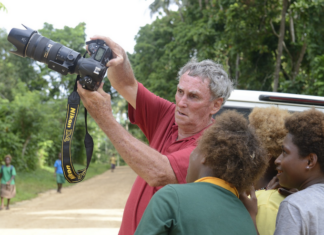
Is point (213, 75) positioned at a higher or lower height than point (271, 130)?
higher

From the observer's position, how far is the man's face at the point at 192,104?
2320 mm

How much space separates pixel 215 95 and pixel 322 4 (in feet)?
23.7

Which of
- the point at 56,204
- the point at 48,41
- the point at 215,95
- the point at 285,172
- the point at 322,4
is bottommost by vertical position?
the point at 56,204

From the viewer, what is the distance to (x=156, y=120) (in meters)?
2.58

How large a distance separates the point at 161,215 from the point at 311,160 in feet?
2.90

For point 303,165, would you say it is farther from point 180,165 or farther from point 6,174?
point 6,174

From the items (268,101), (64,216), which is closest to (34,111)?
(64,216)

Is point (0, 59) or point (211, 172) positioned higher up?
point (211, 172)

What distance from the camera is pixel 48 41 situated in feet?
7.49

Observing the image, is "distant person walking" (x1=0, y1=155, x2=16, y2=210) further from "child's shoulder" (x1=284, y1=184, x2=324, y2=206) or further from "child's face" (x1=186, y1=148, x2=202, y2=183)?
"child's shoulder" (x1=284, y1=184, x2=324, y2=206)

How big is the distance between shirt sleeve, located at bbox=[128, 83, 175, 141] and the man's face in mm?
209

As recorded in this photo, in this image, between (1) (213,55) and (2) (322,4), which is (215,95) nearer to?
(2) (322,4)

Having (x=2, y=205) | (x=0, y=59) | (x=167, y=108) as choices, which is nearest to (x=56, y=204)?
(x=2, y=205)

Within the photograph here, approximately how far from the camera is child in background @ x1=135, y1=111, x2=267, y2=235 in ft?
4.35
